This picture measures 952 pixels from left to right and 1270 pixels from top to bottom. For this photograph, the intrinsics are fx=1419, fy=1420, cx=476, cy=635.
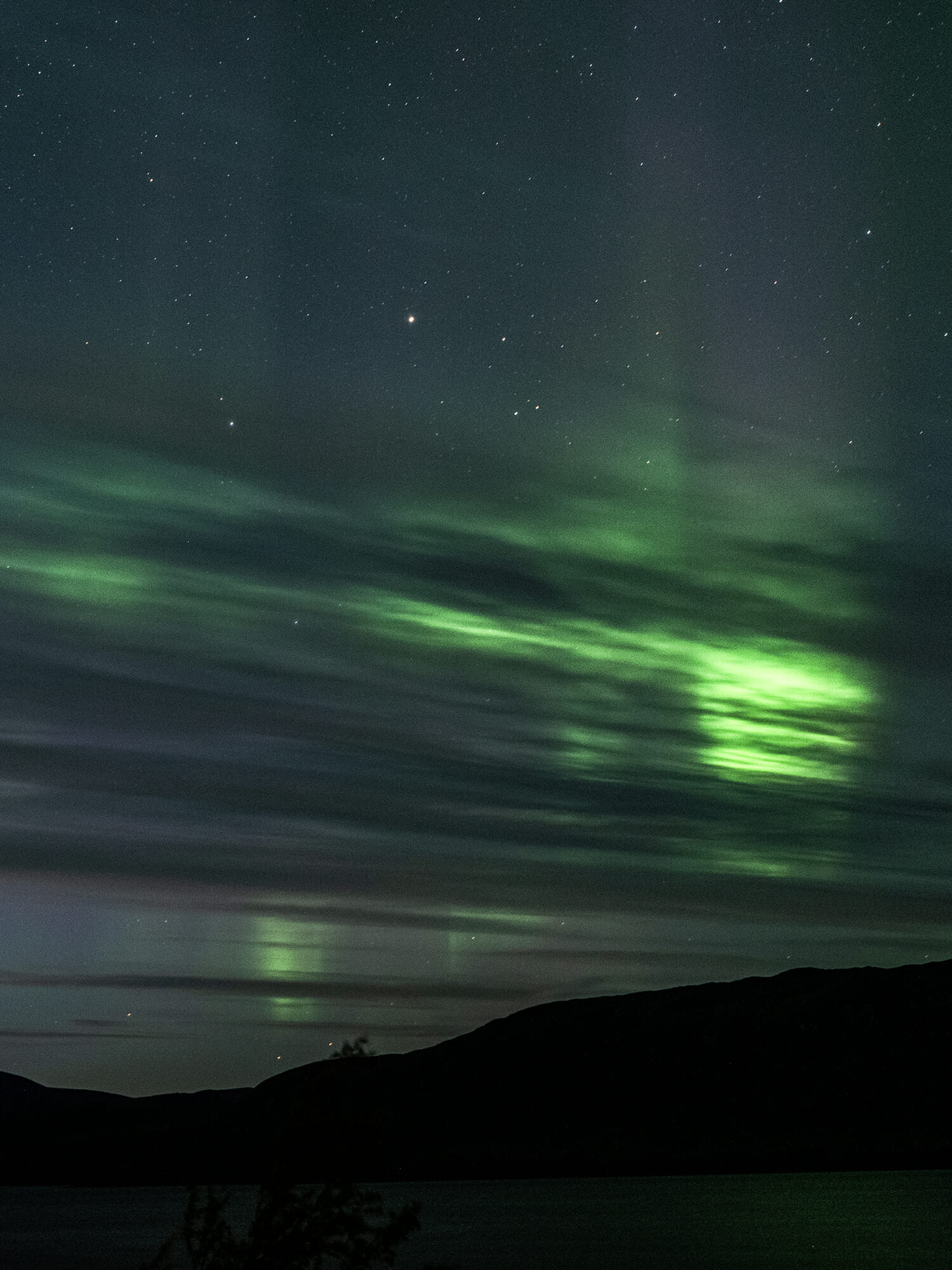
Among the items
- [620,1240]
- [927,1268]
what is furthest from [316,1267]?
[620,1240]

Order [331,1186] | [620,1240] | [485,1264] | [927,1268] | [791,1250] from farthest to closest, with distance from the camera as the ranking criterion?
[620,1240] → [791,1250] → [485,1264] → [927,1268] → [331,1186]

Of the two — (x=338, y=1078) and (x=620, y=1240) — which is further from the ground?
(x=338, y=1078)

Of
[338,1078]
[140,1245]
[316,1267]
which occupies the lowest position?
[140,1245]

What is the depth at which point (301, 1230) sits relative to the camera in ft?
51.9

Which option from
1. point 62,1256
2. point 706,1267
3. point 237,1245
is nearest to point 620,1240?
point 706,1267

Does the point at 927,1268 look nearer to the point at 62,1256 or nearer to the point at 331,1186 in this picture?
the point at 62,1256

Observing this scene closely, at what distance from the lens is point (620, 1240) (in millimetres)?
184250

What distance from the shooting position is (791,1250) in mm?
169125

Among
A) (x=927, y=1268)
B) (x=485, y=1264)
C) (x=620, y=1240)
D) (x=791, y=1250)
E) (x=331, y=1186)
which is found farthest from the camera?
(x=620, y=1240)

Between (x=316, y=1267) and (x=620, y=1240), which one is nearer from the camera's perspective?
(x=316, y=1267)

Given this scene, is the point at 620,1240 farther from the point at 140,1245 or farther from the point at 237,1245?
the point at 237,1245

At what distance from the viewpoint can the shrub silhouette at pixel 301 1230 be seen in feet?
51.0

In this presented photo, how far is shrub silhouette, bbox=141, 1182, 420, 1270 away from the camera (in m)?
15.5

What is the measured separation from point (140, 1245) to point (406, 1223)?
19198cm
